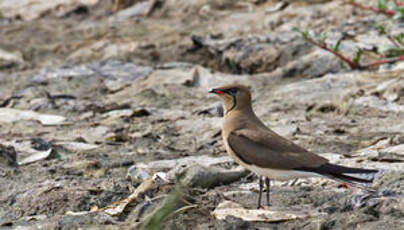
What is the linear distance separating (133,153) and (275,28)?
385cm

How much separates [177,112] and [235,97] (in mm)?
2356

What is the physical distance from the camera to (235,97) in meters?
4.47

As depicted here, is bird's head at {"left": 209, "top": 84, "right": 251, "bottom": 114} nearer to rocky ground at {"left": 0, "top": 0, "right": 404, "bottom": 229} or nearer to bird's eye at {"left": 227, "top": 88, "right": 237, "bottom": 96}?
bird's eye at {"left": 227, "top": 88, "right": 237, "bottom": 96}

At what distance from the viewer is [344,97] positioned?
6.43m

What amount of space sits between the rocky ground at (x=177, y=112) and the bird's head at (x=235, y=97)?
42 centimetres

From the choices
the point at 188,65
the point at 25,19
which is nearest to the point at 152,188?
the point at 188,65

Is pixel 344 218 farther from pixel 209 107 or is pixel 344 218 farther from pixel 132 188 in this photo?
pixel 209 107

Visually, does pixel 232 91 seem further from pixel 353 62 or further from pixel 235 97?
pixel 353 62

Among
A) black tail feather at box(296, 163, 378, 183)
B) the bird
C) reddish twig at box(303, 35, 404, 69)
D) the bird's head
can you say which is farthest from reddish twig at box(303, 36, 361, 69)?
black tail feather at box(296, 163, 378, 183)

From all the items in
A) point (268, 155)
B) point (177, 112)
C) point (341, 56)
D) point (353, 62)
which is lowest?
point (177, 112)

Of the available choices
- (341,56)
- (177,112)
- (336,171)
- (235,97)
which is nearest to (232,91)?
(235,97)

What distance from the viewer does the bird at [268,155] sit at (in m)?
3.66

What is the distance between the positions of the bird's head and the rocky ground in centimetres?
42

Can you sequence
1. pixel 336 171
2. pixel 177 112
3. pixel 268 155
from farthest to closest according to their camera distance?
pixel 177 112, pixel 268 155, pixel 336 171
